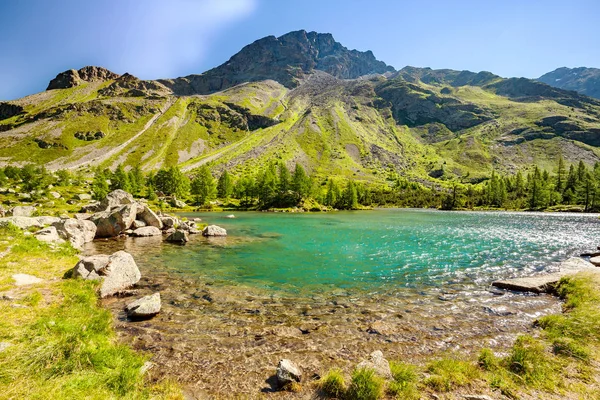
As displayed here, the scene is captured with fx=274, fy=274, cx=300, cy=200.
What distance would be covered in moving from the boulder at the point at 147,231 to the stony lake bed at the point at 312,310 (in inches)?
388

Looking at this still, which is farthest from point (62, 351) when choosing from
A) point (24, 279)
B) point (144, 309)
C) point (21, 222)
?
point (21, 222)

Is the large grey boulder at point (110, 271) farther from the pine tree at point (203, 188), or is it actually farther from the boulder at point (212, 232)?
the pine tree at point (203, 188)

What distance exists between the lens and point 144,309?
14.8m

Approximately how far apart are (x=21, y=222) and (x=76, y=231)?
5.31 metres

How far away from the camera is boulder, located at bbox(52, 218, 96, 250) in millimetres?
32750

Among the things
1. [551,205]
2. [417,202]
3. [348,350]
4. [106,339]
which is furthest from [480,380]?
[417,202]

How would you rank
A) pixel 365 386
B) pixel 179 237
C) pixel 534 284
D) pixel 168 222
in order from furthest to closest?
pixel 168 222 → pixel 179 237 → pixel 534 284 → pixel 365 386

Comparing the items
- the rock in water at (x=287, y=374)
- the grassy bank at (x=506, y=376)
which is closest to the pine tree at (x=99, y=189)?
the rock in water at (x=287, y=374)

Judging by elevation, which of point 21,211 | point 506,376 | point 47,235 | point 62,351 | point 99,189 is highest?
point 99,189

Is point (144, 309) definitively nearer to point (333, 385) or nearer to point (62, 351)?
point (62, 351)

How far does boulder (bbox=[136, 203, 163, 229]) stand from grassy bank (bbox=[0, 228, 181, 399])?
33776 mm

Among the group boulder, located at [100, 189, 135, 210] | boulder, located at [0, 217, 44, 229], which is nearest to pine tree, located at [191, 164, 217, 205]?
boulder, located at [100, 189, 135, 210]

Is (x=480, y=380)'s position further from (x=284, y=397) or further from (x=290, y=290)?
(x=290, y=290)

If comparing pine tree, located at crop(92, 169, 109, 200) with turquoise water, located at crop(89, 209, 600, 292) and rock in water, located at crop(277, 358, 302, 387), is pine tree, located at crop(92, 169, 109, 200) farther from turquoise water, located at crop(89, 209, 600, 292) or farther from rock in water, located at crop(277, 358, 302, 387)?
rock in water, located at crop(277, 358, 302, 387)
